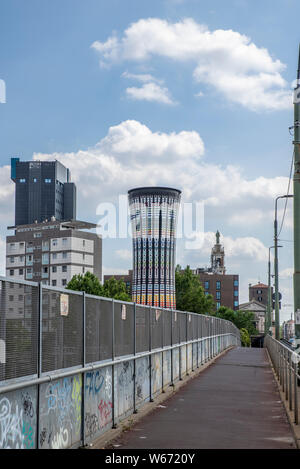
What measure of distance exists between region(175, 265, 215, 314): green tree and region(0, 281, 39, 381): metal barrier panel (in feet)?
373

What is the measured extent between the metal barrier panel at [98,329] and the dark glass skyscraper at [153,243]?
283 feet

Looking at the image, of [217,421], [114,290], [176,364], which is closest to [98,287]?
[114,290]

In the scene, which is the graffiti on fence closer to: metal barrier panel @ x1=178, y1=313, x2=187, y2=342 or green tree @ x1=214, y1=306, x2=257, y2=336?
metal barrier panel @ x1=178, y1=313, x2=187, y2=342

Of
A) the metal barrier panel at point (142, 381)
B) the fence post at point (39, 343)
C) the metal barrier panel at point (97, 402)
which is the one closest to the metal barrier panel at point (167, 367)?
the metal barrier panel at point (142, 381)

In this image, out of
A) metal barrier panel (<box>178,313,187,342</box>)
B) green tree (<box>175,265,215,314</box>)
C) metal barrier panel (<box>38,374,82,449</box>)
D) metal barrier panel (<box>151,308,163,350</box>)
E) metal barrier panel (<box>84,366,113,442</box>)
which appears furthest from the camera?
green tree (<box>175,265,215,314</box>)

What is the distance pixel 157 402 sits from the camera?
51.5 feet

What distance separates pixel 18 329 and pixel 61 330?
5.81 ft

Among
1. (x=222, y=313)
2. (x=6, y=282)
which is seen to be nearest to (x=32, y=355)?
(x=6, y=282)

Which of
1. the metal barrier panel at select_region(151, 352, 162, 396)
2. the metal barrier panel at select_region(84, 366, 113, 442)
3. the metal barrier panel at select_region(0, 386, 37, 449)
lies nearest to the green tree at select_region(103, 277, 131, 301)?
the metal barrier panel at select_region(151, 352, 162, 396)

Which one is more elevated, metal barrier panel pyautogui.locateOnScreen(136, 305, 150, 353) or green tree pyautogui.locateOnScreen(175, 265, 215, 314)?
green tree pyautogui.locateOnScreen(175, 265, 215, 314)

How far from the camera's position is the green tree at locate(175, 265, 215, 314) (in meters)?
122

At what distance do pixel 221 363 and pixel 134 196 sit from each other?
70724mm

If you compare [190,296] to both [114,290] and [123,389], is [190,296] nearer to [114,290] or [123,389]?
[114,290]
